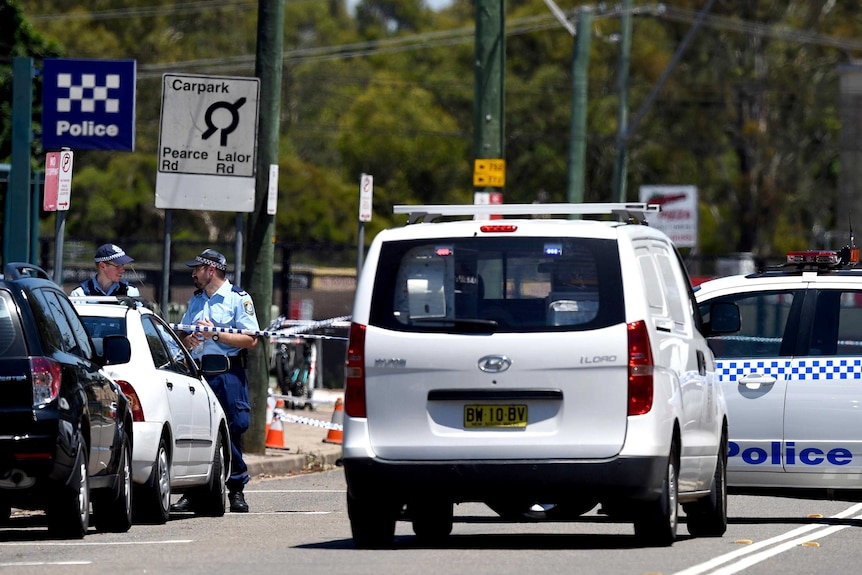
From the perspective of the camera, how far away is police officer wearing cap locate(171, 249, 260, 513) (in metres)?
14.2

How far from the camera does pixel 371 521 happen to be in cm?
1028

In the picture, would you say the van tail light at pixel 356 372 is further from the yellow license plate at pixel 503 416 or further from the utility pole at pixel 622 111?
the utility pole at pixel 622 111

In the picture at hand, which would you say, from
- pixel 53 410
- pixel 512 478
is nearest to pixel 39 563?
pixel 53 410

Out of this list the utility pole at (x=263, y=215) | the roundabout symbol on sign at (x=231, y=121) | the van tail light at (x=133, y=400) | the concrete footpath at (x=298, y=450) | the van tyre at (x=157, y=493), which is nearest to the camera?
the van tail light at (x=133, y=400)

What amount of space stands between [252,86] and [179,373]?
4.41m

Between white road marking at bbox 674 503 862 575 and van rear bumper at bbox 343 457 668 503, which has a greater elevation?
van rear bumper at bbox 343 457 668 503

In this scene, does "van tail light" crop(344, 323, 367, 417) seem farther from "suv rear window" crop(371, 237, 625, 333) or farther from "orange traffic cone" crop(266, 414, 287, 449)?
"orange traffic cone" crop(266, 414, 287, 449)

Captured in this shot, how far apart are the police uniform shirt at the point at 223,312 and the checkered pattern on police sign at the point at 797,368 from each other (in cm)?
356

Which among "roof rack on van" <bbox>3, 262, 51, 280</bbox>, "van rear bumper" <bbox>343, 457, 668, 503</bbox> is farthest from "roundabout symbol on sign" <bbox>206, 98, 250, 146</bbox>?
"van rear bumper" <bbox>343, 457, 668, 503</bbox>

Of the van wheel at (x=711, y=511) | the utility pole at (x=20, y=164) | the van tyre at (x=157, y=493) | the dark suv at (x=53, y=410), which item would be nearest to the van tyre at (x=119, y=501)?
the dark suv at (x=53, y=410)

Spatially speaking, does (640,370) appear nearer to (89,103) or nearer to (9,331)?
(9,331)

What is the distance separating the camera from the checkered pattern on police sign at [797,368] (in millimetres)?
12867

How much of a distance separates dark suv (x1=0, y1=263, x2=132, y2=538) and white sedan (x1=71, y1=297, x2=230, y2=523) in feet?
2.19

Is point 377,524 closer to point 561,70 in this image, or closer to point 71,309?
point 71,309
